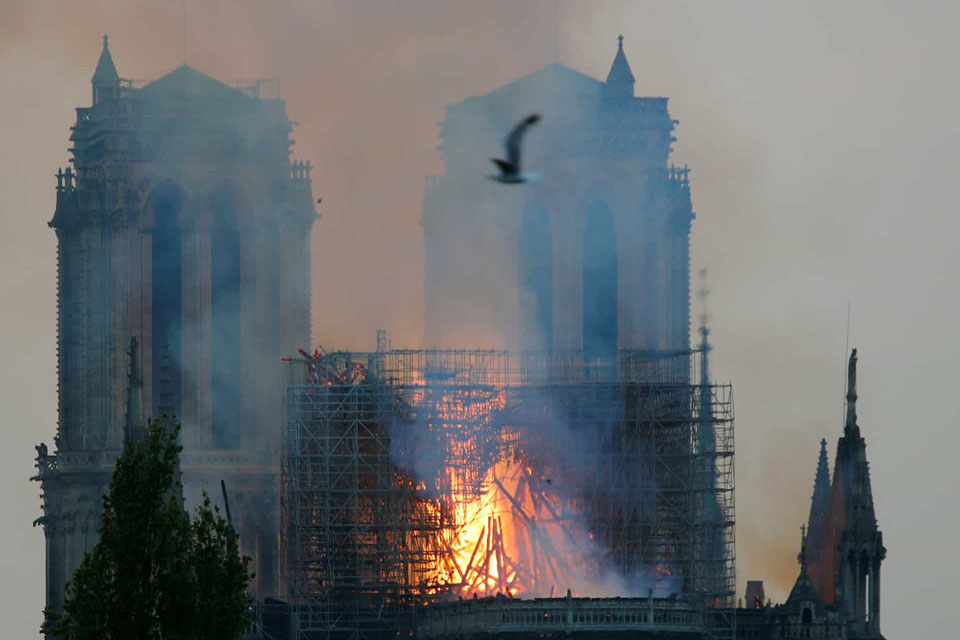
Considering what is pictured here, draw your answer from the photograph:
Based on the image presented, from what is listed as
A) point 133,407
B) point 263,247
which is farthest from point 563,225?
point 133,407

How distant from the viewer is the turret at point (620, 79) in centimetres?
18288

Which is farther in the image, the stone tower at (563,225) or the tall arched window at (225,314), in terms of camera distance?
the tall arched window at (225,314)

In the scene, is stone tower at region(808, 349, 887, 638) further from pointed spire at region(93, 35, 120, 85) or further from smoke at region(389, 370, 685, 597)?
pointed spire at region(93, 35, 120, 85)

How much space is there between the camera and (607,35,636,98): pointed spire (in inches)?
7205

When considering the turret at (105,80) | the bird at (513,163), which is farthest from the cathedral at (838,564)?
the bird at (513,163)

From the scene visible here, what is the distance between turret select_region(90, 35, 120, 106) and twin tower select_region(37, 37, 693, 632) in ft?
0.53

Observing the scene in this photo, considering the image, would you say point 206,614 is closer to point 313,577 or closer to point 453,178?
point 313,577

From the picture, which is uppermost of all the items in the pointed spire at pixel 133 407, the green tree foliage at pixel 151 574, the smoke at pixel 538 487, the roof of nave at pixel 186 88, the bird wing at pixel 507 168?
the roof of nave at pixel 186 88

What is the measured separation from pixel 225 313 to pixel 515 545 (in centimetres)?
2754

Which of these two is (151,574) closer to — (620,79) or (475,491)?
(475,491)

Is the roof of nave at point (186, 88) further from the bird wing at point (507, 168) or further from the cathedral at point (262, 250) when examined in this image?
the bird wing at point (507, 168)

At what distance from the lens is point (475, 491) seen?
161 meters

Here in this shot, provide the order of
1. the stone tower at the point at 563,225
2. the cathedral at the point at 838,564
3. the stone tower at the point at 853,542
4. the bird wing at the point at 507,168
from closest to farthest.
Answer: the bird wing at the point at 507,168 → the cathedral at the point at 838,564 → the stone tower at the point at 853,542 → the stone tower at the point at 563,225

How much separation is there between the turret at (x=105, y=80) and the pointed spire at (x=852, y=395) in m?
39.7
